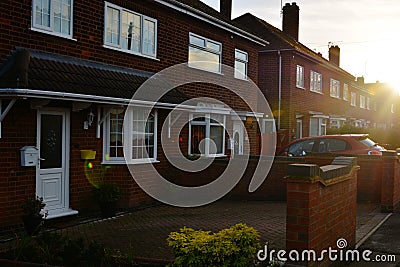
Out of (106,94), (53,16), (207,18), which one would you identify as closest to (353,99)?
(207,18)

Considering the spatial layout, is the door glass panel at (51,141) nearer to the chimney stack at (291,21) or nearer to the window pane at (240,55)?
the window pane at (240,55)

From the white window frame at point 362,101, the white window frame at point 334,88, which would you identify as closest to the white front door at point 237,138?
the white window frame at point 334,88

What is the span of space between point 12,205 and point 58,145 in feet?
5.50

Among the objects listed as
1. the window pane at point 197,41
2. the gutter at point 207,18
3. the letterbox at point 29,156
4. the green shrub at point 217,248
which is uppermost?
the gutter at point 207,18

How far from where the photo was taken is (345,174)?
6.78 m

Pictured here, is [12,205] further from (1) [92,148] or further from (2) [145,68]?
(2) [145,68]

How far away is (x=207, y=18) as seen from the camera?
50.5 feet

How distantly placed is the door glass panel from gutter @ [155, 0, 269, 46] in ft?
15.9

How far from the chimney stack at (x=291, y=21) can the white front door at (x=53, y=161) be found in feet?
71.2

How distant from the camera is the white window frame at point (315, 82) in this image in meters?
27.2

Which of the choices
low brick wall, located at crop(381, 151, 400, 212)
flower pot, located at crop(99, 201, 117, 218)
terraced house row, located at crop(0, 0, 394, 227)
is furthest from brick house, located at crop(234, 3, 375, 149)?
flower pot, located at crop(99, 201, 117, 218)

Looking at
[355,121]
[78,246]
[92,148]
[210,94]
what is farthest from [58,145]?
[355,121]

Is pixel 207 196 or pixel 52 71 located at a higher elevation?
pixel 52 71

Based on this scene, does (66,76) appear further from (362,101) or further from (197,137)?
(362,101)
